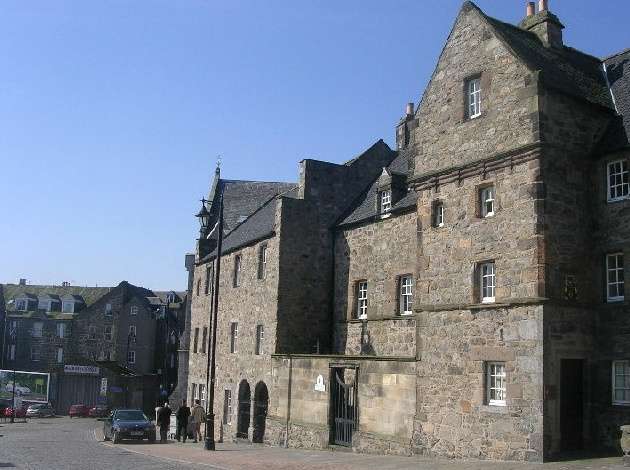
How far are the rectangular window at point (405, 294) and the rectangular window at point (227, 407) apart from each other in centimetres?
1284

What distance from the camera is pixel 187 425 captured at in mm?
33031

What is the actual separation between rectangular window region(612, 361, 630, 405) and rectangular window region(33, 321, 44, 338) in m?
70.0

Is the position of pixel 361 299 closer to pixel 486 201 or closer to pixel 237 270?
Result: pixel 237 270

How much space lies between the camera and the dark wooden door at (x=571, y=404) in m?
18.7

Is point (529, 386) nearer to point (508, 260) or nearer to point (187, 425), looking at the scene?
point (508, 260)

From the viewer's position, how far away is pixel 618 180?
64.2 feet

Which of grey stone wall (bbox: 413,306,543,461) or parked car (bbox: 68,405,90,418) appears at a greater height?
grey stone wall (bbox: 413,306,543,461)

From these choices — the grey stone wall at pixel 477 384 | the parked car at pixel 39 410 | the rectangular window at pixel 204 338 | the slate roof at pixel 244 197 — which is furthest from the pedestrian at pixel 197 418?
the parked car at pixel 39 410

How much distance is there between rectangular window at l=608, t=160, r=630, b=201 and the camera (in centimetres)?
1938

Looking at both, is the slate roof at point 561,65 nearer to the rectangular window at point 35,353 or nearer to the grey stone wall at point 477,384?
the grey stone wall at point 477,384

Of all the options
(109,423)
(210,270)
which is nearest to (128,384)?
(210,270)

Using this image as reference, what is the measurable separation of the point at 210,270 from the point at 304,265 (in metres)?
11.4

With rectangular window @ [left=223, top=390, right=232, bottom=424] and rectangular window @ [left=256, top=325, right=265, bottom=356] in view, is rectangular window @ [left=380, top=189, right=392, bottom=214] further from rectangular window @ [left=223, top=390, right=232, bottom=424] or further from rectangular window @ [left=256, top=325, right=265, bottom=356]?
rectangular window @ [left=223, top=390, right=232, bottom=424]

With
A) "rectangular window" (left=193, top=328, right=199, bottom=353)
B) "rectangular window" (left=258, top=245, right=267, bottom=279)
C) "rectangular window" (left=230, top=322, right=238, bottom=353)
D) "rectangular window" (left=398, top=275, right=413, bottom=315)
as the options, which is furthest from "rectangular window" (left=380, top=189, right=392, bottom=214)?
"rectangular window" (left=193, top=328, right=199, bottom=353)
